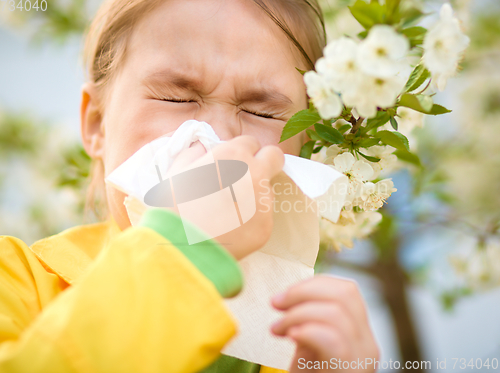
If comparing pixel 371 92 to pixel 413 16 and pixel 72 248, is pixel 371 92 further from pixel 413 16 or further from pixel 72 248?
pixel 72 248

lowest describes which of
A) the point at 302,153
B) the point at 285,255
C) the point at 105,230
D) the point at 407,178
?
the point at 407,178

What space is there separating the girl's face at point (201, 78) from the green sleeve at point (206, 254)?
12.2 inches

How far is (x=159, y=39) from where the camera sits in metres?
0.80

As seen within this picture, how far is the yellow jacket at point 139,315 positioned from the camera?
1.29 feet

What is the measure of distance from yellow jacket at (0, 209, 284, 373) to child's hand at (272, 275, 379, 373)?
0.09 metres

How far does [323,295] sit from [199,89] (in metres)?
0.50

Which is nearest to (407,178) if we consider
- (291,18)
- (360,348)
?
(291,18)

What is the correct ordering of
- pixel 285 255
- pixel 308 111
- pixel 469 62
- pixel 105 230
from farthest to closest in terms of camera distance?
pixel 469 62
pixel 105 230
pixel 285 255
pixel 308 111

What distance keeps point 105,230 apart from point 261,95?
0.56 meters

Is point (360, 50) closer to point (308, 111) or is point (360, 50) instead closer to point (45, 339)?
point (308, 111)

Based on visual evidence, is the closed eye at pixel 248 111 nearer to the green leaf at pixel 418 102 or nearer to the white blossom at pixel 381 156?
the white blossom at pixel 381 156

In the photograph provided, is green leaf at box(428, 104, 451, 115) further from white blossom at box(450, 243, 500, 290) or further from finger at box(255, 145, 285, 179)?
white blossom at box(450, 243, 500, 290)

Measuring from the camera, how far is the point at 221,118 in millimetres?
766

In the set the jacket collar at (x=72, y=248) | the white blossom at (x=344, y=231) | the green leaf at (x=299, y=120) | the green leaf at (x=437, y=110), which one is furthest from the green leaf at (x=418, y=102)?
the jacket collar at (x=72, y=248)
